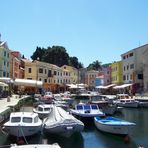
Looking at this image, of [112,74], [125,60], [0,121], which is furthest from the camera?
[112,74]

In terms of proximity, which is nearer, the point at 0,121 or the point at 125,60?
the point at 0,121

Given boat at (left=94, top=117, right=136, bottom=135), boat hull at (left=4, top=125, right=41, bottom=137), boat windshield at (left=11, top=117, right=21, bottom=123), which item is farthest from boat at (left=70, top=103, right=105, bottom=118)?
boat hull at (left=4, top=125, right=41, bottom=137)

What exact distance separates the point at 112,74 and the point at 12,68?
39103mm

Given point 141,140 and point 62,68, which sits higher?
point 62,68

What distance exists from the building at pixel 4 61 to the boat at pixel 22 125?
54355 mm

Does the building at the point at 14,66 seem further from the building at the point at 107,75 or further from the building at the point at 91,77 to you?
the building at the point at 91,77

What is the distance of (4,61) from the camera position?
84000 millimetres

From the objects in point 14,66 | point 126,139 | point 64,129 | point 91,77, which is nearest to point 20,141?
point 64,129

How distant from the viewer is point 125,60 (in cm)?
10156

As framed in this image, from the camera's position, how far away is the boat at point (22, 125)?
2678 centimetres

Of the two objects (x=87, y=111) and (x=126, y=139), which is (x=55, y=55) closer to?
(x=87, y=111)

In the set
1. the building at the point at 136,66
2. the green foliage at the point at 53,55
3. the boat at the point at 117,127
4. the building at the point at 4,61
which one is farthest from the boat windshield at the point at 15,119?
the green foliage at the point at 53,55

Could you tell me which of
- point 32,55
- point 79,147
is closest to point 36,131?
point 79,147

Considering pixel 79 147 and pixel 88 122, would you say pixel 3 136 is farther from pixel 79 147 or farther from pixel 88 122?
pixel 88 122
